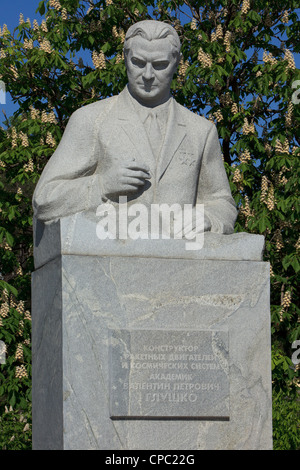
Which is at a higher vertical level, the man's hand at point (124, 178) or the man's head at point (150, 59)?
the man's head at point (150, 59)

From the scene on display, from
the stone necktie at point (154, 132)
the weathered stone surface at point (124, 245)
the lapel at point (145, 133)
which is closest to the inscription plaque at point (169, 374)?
the weathered stone surface at point (124, 245)

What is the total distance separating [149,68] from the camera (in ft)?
21.8

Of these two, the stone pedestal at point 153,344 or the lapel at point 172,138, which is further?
the lapel at point 172,138

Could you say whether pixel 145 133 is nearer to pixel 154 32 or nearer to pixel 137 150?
pixel 137 150

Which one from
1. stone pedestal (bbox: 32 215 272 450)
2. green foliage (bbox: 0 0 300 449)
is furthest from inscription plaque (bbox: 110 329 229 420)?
green foliage (bbox: 0 0 300 449)

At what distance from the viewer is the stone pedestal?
19.4 feet

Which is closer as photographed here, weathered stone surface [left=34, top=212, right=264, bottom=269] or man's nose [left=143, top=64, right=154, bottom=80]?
weathered stone surface [left=34, top=212, right=264, bottom=269]

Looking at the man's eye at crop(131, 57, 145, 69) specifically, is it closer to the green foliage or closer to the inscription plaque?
the inscription plaque

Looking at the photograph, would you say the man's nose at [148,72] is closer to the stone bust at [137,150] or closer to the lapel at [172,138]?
the stone bust at [137,150]

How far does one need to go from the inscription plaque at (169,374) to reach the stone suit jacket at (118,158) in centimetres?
90

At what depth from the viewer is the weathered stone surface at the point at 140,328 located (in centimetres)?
591

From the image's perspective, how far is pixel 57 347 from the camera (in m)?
6.06

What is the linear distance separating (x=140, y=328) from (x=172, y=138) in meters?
1.41

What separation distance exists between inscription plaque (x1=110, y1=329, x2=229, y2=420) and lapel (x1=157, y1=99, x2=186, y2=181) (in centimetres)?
116
